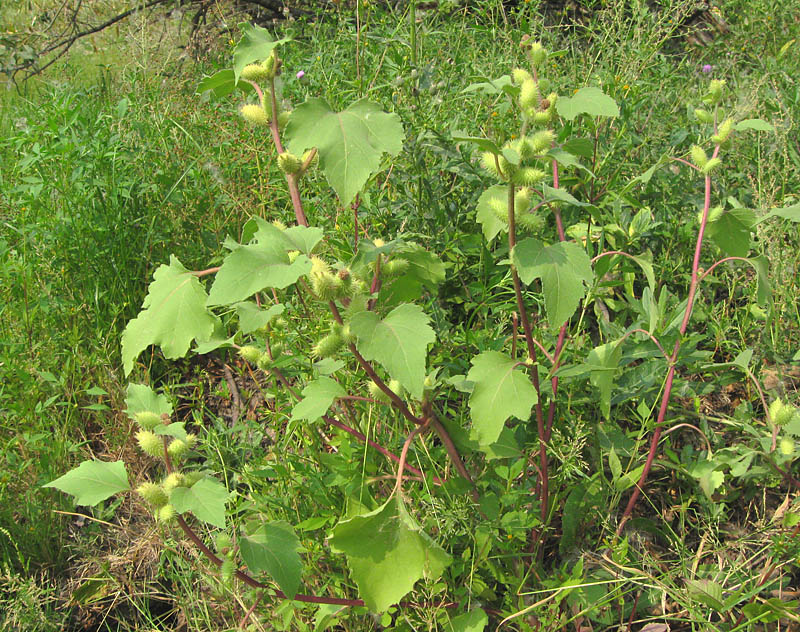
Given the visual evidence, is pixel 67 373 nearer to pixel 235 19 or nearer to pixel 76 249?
pixel 76 249

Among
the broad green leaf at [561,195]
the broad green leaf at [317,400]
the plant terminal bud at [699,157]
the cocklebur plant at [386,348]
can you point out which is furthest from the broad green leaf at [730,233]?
the broad green leaf at [317,400]

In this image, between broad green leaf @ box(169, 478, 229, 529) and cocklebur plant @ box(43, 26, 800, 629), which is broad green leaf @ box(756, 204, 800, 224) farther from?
broad green leaf @ box(169, 478, 229, 529)

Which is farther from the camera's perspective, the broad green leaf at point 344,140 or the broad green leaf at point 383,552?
the broad green leaf at point 383,552

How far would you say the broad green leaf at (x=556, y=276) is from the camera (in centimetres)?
134

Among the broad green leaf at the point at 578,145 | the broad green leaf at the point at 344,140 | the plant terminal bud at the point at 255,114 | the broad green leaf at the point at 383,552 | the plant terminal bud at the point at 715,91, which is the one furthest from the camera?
the broad green leaf at the point at 578,145

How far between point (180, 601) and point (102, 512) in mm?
584

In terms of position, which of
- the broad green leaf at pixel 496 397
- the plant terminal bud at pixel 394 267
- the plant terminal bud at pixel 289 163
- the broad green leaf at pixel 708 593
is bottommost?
the broad green leaf at pixel 708 593

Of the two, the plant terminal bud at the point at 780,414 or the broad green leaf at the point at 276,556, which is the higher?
the broad green leaf at the point at 276,556

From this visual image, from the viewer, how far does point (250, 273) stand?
123 centimetres

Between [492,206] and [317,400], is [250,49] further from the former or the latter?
[317,400]

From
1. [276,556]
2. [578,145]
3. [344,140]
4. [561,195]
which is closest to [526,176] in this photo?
[561,195]

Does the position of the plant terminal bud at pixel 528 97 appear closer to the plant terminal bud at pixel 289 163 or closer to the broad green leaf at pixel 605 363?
the plant terminal bud at pixel 289 163

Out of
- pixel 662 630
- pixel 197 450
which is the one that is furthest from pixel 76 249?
pixel 662 630

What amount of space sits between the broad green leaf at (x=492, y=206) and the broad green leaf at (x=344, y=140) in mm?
297
